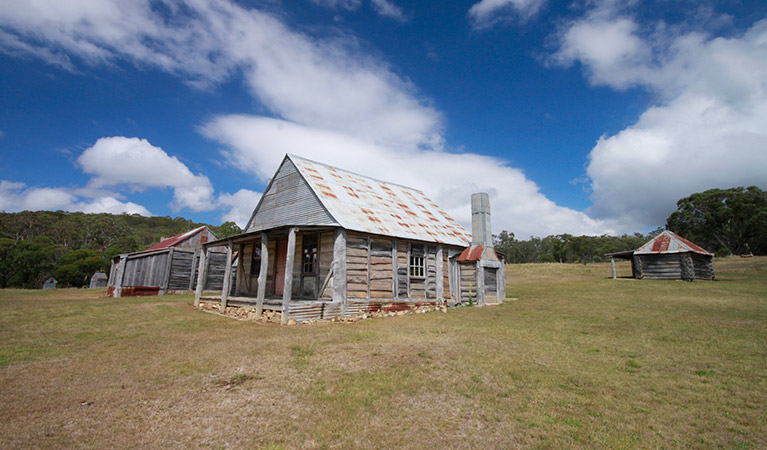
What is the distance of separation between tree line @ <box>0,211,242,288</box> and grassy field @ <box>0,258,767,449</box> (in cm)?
3261

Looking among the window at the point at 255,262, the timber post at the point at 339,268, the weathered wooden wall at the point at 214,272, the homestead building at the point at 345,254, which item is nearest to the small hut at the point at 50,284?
the weathered wooden wall at the point at 214,272

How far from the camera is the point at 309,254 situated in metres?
16.3

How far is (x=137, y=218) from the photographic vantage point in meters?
A: 104

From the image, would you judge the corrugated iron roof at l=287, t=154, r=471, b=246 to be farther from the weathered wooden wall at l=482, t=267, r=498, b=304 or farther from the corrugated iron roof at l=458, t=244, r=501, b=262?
the weathered wooden wall at l=482, t=267, r=498, b=304

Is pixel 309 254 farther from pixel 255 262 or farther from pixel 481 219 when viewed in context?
pixel 481 219

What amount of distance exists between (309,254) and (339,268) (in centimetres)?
293

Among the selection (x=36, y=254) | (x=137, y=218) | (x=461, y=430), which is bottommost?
(x=461, y=430)

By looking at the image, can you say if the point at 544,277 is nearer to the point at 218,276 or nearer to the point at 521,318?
the point at 521,318

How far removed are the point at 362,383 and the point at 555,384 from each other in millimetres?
3209

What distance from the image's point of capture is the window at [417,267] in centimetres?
→ 1705

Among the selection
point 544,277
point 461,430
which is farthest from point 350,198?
point 544,277

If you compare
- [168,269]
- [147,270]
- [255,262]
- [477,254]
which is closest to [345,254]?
[477,254]

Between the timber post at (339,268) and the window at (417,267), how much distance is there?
4167mm

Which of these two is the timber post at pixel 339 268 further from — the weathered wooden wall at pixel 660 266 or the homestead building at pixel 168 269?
the weathered wooden wall at pixel 660 266
